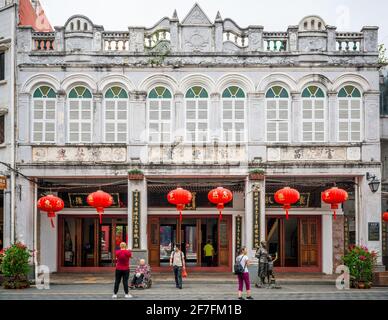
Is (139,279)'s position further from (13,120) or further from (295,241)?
(295,241)

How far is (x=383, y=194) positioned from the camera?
27.6 m

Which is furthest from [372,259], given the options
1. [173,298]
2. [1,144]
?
[1,144]

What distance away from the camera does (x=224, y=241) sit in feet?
94.2

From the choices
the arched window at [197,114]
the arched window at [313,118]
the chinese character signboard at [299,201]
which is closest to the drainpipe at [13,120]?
the arched window at [197,114]

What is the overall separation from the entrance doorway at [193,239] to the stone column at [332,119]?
5732 millimetres

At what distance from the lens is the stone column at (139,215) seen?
25594mm

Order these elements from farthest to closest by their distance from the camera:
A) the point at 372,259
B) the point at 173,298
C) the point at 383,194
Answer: the point at 383,194 → the point at 372,259 → the point at 173,298

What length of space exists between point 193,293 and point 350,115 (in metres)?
9.53

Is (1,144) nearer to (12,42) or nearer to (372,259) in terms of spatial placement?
(12,42)

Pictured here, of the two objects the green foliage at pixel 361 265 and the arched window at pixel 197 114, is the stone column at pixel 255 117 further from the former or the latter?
the green foliage at pixel 361 265

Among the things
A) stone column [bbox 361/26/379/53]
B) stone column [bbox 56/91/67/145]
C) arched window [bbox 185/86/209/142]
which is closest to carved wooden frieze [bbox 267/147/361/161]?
arched window [bbox 185/86/209/142]

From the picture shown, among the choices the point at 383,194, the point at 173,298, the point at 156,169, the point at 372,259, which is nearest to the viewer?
the point at 173,298

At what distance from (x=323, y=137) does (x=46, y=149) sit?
10.8 m

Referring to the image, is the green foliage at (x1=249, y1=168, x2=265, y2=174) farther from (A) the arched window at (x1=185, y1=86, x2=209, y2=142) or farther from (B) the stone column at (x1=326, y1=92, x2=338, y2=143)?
(B) the stone column at (x1=326, y1=92, x2=338, y2=143)
